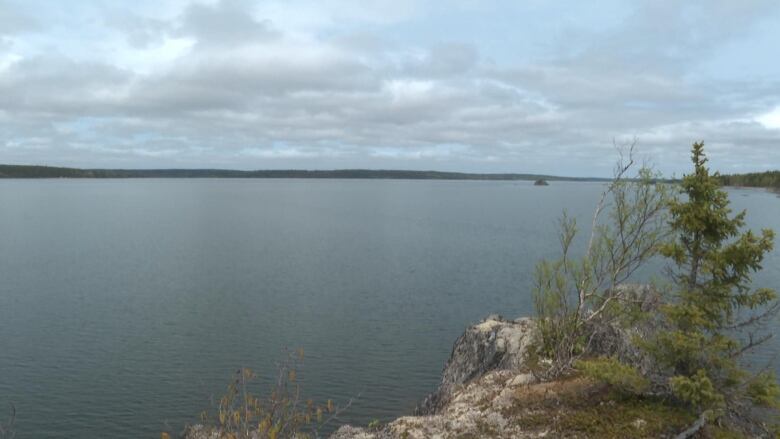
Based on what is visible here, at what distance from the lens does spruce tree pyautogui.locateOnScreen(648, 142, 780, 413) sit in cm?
1633

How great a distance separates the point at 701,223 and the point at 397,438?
37.4ft

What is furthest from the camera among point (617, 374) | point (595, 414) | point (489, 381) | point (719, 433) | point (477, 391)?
point (489, 381)

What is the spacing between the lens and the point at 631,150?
2330 centimetres

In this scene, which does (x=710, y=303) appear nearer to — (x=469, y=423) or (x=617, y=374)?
(x=617, y=374)

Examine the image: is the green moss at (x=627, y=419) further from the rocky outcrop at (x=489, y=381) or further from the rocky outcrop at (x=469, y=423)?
the rocky outcrop at (x=469, y=423)

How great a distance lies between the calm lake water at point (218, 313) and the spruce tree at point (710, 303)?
1505 centimetres

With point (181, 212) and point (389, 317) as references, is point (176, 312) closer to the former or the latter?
point (389, 317)

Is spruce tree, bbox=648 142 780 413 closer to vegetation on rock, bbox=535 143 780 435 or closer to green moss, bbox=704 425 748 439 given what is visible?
vegetation on rock, bbox=535 143 780 435

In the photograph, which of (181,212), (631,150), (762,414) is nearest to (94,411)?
(631,150)

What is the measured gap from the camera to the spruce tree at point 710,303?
53.6 ft

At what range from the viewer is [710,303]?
55.2 feet

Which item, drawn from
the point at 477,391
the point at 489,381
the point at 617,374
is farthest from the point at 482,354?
the point at 617,374

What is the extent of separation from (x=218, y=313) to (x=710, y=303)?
37.7 m

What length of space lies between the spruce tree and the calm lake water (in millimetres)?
15047
